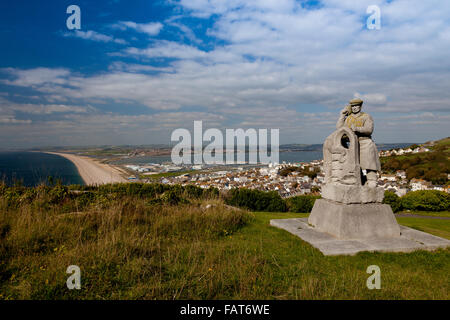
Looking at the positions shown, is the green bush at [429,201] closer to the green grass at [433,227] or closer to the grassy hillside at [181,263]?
the green grass at [433,227]

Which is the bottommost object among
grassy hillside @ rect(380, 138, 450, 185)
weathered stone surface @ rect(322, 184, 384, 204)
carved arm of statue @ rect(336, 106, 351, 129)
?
grassy hillside @ rect(380, 138, 450, 185)

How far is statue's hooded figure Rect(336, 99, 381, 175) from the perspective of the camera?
18.2 feet

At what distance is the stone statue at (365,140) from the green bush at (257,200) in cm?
744

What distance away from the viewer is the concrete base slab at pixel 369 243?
4406 millimetres

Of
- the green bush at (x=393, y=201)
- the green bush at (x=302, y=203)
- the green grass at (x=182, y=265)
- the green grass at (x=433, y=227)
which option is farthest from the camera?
the green bush at (x=393, y=201)

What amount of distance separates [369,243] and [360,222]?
1.66ft

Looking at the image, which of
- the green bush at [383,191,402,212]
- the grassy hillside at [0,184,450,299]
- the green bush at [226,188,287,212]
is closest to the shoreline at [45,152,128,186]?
the grassy hillside at [0,184,450,299]

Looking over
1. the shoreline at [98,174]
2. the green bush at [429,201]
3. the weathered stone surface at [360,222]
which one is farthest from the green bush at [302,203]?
the shoreline at [98,174]

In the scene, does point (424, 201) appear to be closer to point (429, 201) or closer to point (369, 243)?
point (429, 201)

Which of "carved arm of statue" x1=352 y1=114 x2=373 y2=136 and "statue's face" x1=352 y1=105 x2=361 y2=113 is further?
"statue's face" x1=352 y1=105 x2=361 y2=113

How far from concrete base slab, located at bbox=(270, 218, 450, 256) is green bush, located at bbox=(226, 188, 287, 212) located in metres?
6.93

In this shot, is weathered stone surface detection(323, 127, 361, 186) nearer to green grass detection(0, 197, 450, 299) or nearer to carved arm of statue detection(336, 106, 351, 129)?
carved arm of statue detection(336, 106, 351, 129)

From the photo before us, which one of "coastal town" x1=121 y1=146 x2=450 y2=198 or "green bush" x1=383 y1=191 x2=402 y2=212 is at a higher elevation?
"coastal town" x1=121 y1=146 x2=450 y2=198
